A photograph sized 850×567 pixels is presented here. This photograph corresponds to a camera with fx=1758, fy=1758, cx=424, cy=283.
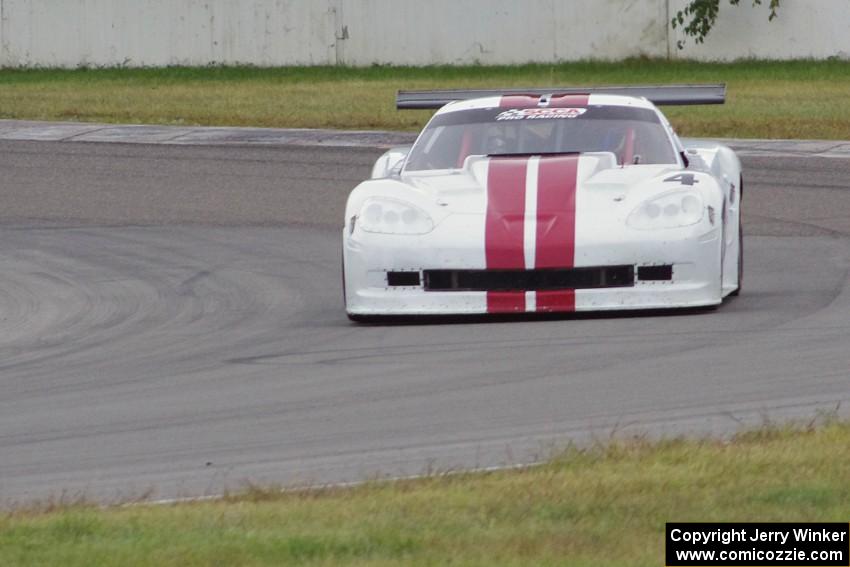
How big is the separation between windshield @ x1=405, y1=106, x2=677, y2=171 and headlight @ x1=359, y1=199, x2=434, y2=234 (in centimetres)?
89

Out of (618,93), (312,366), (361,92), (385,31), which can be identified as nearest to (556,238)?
(312,366)

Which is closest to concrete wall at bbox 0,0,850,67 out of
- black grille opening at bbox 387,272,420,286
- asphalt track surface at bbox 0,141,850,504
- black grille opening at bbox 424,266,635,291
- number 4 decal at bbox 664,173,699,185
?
asphalt track surface at bbox 0,141,850,504

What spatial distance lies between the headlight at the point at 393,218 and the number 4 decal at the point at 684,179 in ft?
4.05

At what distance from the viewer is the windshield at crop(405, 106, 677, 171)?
9.59 metres

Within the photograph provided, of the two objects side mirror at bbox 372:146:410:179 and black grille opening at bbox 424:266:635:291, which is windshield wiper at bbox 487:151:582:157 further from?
black grille opening at bbox 424:266:635:291

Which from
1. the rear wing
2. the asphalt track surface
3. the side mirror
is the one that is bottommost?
the asphalt track surface

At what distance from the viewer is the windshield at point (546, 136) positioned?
9.59 m

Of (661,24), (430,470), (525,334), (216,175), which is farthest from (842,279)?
(661,24)

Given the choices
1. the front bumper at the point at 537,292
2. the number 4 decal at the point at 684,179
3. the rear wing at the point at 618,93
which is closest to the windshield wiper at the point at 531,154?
the number 4 decal at the point at 684,179

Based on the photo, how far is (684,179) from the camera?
8.78m

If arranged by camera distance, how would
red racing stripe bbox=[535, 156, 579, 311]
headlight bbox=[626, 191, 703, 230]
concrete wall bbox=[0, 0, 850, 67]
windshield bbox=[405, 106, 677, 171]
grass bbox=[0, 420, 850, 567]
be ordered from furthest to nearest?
1. concrete wall bbox=[0, 0, 850, 67]
2. windshield bbox=[405, 106, 677, 171]
3. headlight bbox=[626, 191, 703, 230]
4. red racing stripe bbox=[535, 156, 579, 311]
5. grass bbox=[0, 420, 850, 567]

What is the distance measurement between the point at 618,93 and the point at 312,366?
3857mm

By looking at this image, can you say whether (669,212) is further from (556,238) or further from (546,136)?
(546,136)

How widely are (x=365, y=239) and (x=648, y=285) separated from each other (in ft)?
4.62
